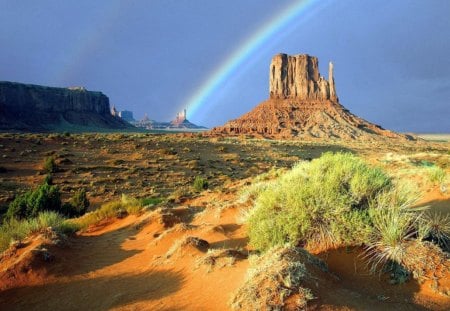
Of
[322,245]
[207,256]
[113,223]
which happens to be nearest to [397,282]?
[322,245]

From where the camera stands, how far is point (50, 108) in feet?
505

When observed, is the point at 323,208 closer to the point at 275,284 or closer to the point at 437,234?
the point at 437,234

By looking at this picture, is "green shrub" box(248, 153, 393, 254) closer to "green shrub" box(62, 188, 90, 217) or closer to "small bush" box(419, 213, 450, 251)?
"small bush" box(419, 213, 450, 251)

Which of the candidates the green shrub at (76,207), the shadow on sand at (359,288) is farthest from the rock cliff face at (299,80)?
the shadow on sand at (359,288)

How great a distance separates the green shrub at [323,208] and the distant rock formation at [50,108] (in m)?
121

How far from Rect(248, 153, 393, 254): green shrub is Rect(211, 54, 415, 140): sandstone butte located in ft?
297

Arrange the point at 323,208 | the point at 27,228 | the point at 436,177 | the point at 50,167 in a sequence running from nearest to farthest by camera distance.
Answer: the point at 323,208 < the point at 27,228 < the point at 436,177 < the point at 50,167

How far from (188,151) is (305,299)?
144ft

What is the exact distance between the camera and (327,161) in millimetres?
9977

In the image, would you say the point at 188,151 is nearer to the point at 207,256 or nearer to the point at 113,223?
the point at 113,223

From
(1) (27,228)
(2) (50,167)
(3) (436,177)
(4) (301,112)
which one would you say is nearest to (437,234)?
(3) (436,177)

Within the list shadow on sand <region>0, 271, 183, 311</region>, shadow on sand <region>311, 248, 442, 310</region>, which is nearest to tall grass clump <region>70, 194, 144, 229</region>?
shadow on sand <region>0, 271, 183, 311</region>

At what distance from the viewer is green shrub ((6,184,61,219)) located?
1714cm

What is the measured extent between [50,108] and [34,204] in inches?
5924
